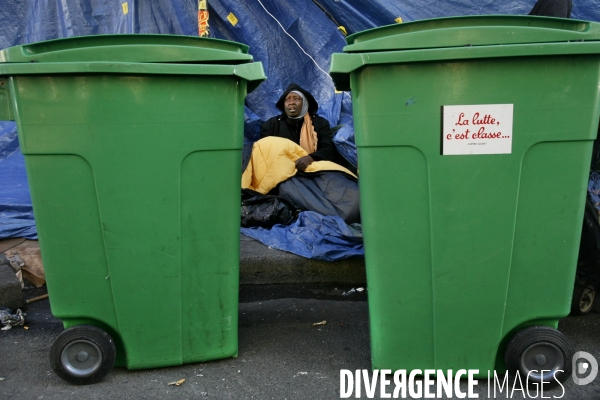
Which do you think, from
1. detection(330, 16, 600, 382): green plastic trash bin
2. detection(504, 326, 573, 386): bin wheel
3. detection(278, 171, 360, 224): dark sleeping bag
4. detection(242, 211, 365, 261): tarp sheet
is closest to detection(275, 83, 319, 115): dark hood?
detection(278, 171, 360, 224): dark sleeping bag

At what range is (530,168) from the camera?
7.63 feet

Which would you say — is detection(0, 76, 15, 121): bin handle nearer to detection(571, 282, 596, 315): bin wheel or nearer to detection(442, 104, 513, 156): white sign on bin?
detection(442, 104, 513, 156): white sign on bin

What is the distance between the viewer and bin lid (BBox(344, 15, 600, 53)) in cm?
231

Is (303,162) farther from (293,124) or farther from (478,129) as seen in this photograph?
(478,129)

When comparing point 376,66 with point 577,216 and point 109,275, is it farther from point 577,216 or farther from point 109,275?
point 109,275

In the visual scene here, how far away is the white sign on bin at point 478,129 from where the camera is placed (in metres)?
2.29

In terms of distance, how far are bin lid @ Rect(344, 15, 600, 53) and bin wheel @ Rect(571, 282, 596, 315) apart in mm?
1438

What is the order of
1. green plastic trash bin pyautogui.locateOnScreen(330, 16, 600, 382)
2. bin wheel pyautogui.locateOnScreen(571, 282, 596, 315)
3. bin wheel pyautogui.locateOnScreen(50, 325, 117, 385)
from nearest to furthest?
green plastic trash bin pyautogui.locateOnScreen(330, 16, 600, 382) < bin wheel pyautogui.locateOnScreen(50, 325, 117, 385) < bin wheel pyautogui.locateOnScreen(571, 282, 596, 315)

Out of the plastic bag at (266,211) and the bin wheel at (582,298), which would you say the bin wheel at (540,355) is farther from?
the plastic bag at (266,211)

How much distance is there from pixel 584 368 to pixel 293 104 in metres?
2.99

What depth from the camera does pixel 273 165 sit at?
4.49 metres

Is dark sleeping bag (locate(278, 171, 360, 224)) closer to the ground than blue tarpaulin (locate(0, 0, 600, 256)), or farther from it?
closer to the ground

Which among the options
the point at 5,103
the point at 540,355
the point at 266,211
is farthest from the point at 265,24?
the point at 540,355

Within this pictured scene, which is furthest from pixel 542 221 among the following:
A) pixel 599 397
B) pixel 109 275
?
pixel 109 275
